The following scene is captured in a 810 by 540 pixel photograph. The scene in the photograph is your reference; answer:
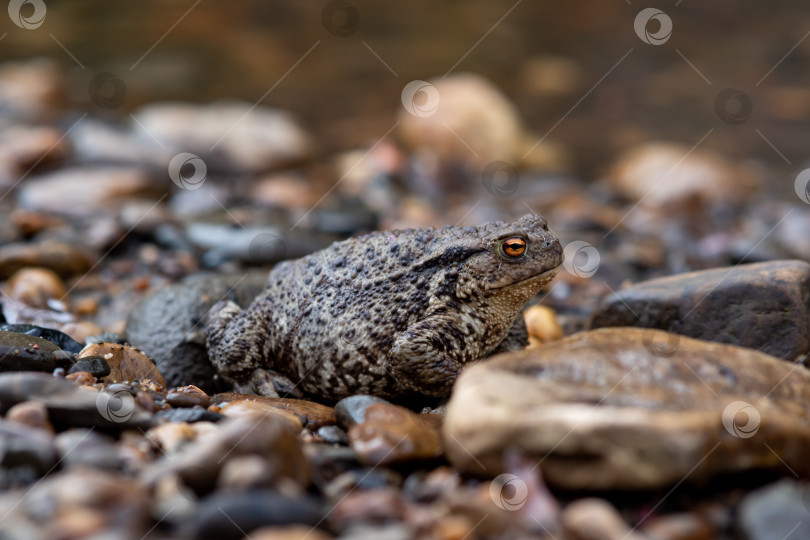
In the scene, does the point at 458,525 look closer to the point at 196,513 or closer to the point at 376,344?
the point at 196,513

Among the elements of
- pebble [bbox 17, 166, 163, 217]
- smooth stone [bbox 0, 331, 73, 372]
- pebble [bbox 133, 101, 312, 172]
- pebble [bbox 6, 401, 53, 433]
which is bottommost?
pebble [bbox 6, 401, 53, 433]

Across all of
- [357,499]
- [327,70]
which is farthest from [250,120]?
[357,499]

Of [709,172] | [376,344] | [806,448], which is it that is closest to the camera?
[806,448]

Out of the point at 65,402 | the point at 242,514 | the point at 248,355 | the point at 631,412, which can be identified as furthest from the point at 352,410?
the point at 631,412

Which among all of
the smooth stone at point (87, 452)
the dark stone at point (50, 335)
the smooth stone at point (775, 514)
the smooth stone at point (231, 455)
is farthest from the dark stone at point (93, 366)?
the smooth stone at point (775, 514)

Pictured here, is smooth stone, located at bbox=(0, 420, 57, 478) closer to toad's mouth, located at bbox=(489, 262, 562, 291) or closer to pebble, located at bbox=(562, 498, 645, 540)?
pebble, located at bbox=(562, 498, 645, 540)

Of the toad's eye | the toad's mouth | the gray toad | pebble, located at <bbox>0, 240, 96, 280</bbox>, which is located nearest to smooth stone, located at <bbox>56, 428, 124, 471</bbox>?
the gray toad
